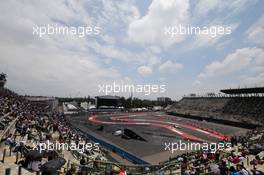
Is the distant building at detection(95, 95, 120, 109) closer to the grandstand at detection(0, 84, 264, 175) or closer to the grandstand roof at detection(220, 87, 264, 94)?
the grandstand roof at detection(220, 87, 264, 94)

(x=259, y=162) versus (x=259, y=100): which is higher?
→ (x=259, y=100)

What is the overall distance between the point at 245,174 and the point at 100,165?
10.8 metres

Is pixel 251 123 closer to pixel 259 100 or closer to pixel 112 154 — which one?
pixel 259 100

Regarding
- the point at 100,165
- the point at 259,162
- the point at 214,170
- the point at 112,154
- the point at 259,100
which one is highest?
the point at 259,100

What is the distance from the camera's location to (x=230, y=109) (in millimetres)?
50312

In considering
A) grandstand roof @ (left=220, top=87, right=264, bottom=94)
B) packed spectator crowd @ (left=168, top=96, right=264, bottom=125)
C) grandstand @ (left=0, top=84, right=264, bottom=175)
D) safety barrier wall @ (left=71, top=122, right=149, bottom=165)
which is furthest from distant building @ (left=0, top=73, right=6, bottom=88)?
grandstand roof @ (left=220, top=87, right=264, bottom=94)

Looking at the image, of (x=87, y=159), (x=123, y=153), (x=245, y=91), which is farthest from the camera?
(x=245, y=91)

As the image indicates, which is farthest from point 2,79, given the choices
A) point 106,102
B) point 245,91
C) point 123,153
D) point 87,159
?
point 245,91

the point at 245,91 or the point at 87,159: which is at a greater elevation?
the point at 245,91

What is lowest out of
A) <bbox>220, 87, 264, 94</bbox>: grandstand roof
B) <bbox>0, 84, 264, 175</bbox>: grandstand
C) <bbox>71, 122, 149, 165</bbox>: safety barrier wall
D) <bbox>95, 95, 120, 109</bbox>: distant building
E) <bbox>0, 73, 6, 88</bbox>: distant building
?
<bbox>71, 122, 149, 165</bbox>: safety barrier wall

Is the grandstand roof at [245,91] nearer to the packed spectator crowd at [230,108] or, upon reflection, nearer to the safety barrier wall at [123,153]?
the packed spectator crowd at [230,108]

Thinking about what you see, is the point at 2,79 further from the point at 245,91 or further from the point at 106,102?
the point at 245,91

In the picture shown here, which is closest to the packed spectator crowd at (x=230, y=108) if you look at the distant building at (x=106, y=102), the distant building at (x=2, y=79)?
the distant building at (x=106, y=102)

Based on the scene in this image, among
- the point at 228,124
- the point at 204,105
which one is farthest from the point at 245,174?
the point at 204,105
